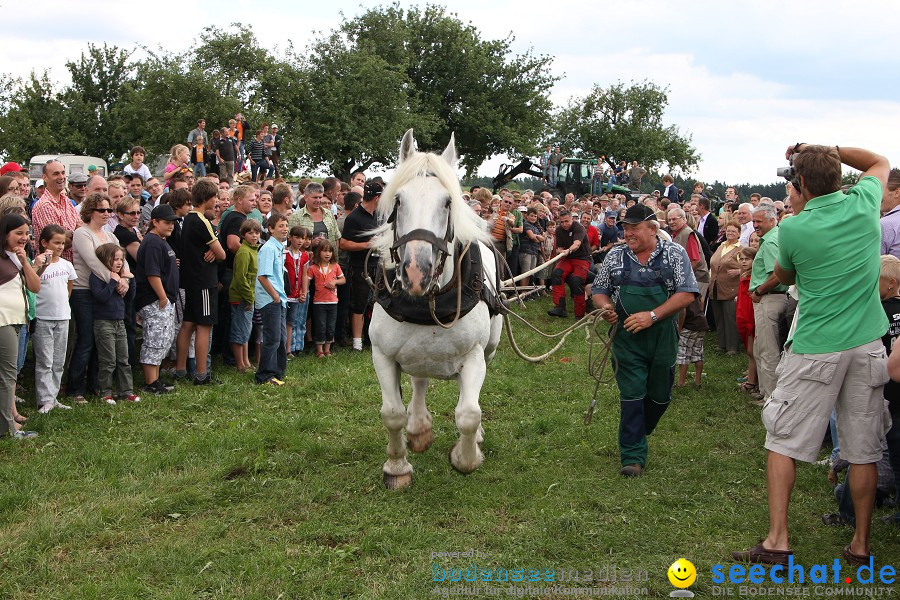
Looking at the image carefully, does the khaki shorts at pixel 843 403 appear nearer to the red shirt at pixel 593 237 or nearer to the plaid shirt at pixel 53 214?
the plaid shirt at pixel 53 214

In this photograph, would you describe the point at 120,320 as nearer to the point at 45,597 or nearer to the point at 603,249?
the point at 45,597

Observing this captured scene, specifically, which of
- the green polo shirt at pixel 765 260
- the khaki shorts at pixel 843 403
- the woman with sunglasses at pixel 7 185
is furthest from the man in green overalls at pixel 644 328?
the woman with sunglasses at pixel 7 185

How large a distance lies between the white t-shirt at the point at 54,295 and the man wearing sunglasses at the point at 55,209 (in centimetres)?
72

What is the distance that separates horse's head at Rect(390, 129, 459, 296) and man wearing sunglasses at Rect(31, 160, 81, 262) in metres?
4.41

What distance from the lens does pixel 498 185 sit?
1731 inches

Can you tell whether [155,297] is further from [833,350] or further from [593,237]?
[593,237]

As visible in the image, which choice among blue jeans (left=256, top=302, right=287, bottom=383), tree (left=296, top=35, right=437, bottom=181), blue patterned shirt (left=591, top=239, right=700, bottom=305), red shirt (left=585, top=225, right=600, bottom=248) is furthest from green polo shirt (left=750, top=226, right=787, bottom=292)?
tree (left=296, top=35, right=437, bottom=181)

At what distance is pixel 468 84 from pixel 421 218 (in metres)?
42.3

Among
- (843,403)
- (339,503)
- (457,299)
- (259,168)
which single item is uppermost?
(259,168)

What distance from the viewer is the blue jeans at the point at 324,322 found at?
9.85m

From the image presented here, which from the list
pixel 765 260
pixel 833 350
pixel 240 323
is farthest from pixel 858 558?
pixel 240 323

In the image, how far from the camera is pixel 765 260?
741 centimetres

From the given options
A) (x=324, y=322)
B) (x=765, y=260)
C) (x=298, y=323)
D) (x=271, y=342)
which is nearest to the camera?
(x=765, y=260)

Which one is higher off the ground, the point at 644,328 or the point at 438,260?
the point at 438,260
